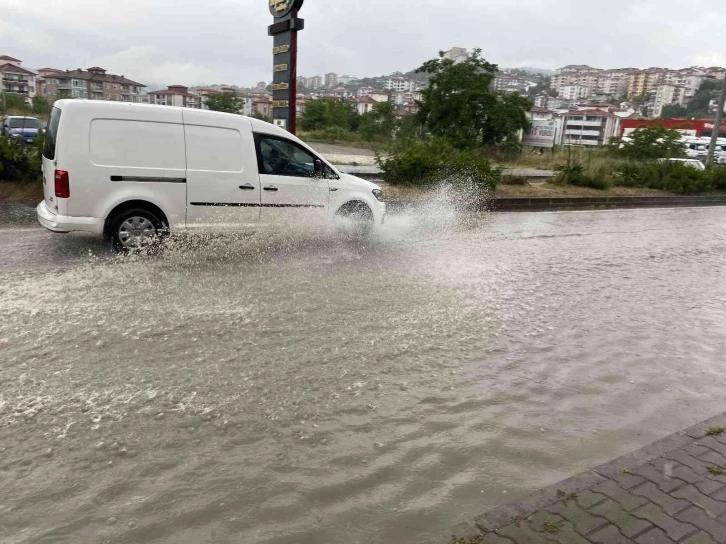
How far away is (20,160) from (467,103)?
3113 centimetres

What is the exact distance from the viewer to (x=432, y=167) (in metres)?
16.1

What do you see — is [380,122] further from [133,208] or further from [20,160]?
[133,208]

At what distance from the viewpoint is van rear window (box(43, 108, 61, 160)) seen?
7.61 m

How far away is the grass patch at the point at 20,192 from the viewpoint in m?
11.3

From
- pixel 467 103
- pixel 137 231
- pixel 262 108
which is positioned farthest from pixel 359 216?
pixel 262 108

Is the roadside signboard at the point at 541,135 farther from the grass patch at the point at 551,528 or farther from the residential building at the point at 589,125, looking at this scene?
the grass patch at the point at 551,528

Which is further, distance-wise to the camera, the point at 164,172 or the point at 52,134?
the point at 164,172

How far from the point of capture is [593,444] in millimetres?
3998

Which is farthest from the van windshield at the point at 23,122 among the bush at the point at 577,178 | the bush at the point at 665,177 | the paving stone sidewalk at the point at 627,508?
the paving stone sidewalk at the point at 627,508

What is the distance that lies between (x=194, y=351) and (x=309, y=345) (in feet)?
3.19

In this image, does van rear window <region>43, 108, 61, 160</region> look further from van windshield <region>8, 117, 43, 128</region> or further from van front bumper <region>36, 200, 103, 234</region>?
van windshield <region>8, 117, 43, 128</region>

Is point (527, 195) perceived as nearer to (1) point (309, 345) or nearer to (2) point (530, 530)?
(1) point (309, 345)

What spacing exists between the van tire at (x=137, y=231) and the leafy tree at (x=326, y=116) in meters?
50.9

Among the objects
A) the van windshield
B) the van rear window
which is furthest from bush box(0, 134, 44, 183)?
the van windshield
